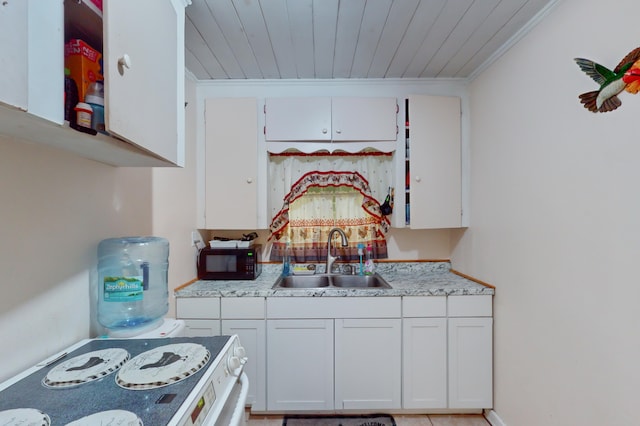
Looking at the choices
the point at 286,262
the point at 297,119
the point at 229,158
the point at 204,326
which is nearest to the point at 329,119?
the point at 297,119

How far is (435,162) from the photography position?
215 centimetres

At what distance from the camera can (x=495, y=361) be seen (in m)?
1.84

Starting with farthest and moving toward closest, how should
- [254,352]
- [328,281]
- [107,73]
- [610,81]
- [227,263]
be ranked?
[328,281] → [227,263] → [254,352] → [610,81] → [107,73]

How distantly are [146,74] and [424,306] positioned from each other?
1.91 meters

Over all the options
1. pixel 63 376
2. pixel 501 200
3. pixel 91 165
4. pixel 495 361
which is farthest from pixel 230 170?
pixel 495 361

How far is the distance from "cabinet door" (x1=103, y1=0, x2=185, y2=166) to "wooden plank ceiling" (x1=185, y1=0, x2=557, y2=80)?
0.42m

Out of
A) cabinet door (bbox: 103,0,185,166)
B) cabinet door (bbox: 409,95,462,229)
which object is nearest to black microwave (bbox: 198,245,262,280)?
cabinet door (bbox: 103,0,185,166)

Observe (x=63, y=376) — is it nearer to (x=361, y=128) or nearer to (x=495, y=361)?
(x=361, y=128)

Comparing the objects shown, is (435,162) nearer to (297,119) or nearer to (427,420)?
(297,119)

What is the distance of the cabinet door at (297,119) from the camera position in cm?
213

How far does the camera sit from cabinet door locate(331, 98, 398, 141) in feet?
6.99

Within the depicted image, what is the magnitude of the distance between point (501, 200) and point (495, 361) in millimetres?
1060

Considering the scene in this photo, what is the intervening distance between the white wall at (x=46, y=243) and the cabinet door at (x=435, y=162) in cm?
193

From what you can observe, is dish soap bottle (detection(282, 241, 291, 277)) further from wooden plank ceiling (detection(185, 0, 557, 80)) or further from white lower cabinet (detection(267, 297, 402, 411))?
wooden plank ceiling (detection(185, 0, 557, 80))
